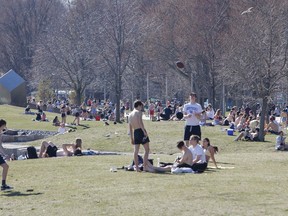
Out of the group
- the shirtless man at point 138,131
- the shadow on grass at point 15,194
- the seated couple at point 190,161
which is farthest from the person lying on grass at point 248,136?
A: the shadow on grass at point 15,194

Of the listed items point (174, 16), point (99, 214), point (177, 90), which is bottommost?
point (99, 214)

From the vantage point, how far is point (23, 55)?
9788 centimetres

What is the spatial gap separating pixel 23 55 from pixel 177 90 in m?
23.4

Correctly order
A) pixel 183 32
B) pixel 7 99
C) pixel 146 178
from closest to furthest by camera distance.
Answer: pixel 146 178 → pixel 183 32 → pixel 7 99

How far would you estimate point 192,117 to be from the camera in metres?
24.1

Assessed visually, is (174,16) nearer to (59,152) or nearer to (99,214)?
(59,152)

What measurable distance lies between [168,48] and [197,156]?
47298mm

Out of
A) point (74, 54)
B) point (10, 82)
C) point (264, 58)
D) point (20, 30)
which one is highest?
point (20, 30)

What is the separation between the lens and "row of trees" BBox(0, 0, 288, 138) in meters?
A: 39.1

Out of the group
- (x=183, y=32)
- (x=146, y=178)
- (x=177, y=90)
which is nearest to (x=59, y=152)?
(x=146, y=178)

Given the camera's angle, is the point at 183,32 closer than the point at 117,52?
No

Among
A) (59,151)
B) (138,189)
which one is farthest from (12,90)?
(138,189)

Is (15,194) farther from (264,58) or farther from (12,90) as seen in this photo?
(12,90)

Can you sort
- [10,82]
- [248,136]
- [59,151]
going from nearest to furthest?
[59,151] < [248,136] < [10,82]
